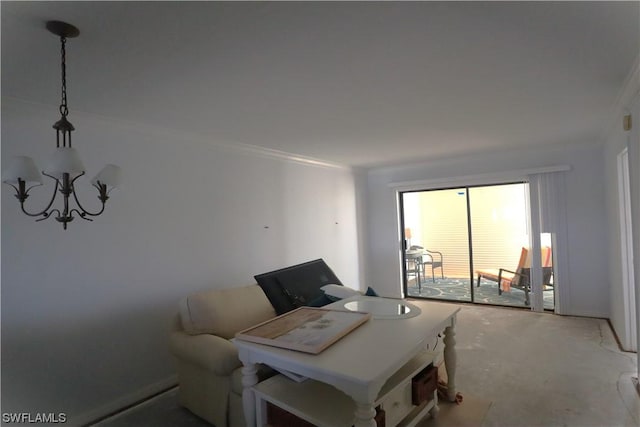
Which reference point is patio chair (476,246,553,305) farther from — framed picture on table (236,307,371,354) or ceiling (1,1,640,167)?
framed picture on table (236,307,371,354)

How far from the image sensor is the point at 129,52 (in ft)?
5.46

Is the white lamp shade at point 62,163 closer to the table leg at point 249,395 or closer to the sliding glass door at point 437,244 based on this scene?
the table leg at point 249,395

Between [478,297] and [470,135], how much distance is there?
2832mm

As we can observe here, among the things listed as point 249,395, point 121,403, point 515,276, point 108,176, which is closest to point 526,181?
point 515,276

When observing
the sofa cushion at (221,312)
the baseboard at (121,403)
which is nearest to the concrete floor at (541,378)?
the baseboard at (121,403)

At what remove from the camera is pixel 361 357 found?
145 centimetres

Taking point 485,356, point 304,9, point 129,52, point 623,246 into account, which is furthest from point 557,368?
point 129,52

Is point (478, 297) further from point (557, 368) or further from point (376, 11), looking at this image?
point (376, 11)

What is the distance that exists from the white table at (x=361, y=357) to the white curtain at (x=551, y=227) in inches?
125

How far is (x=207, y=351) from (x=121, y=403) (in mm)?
1108

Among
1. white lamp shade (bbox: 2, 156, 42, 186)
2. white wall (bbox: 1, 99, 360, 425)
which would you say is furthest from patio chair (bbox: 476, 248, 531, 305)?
white lamp shade (bbox: 2, 156, 42, 186)

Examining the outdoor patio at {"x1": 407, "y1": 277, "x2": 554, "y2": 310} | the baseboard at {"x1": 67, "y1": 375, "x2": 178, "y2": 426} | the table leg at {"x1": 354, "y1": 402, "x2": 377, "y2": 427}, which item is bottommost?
the baseboard at {"x1": 67, "y1": 375, "x2": 178, "y2": 426}

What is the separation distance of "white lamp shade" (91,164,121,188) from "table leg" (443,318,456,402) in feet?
7.39

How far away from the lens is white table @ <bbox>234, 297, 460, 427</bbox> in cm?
132
